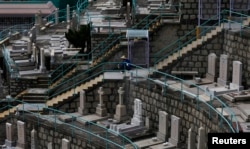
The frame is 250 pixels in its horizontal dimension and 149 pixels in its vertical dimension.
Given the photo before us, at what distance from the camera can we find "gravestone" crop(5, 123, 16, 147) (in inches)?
1023

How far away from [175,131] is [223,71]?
373cm

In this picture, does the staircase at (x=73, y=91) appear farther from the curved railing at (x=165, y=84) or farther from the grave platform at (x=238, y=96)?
the grave platform at (x=238, y=96)

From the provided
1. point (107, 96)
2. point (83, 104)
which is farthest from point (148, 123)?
point (83, 104)

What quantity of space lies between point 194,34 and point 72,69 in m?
6.92

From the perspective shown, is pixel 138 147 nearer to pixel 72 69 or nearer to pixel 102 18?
pixel 72 69

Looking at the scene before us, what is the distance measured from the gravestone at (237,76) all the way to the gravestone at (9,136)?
961 centimetres

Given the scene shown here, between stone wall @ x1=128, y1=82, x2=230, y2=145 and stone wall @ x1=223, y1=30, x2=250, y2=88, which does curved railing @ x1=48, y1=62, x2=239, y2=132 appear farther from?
stone wall @ x1=223, y1=30, x2=250, y2=88

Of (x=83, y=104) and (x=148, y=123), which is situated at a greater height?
(x=83, y=104)

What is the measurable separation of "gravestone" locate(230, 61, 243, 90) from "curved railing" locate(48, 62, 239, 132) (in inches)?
48.2

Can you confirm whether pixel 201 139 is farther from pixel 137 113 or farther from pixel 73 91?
pixel 73 91

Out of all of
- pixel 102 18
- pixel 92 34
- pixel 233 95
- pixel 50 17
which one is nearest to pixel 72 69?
pixel 92 34

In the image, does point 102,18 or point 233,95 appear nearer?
point 233,95

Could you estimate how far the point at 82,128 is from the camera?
24281mm

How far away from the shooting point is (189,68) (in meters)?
26.9
